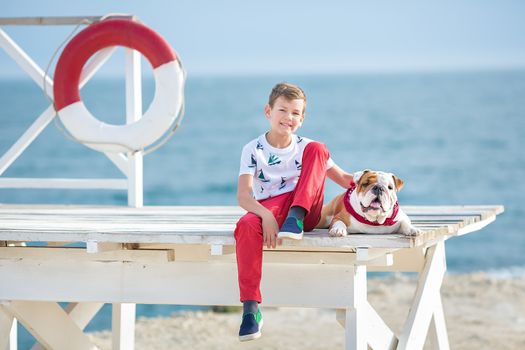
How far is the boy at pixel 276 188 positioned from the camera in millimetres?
3334

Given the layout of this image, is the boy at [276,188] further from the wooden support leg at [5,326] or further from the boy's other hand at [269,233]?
the wooden support leg at [5,326]

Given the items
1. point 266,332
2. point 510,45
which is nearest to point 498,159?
point 510,45

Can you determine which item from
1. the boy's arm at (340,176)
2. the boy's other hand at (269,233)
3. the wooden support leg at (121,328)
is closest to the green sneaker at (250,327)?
the boy's other hand at (269,233)

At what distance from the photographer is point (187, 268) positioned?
3.65 m

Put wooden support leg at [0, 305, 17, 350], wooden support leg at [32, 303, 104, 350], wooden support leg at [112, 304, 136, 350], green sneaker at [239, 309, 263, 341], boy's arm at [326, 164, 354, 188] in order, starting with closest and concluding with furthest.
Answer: green sneaker at [239, 309, 263, 341] → boy's arm at [326, 164, 354, 188] → wooden support leg at [0, 305, 17, 350] → wooden support leg at [112, 304, 136, 350] → wooden support leg at [32, 303, 104, 350]

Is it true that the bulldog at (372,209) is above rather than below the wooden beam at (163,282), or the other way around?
above

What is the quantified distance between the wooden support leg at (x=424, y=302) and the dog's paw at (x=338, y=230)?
0.71 metres

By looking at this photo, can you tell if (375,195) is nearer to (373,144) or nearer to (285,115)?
(285,115)

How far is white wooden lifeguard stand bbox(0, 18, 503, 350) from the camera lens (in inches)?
137

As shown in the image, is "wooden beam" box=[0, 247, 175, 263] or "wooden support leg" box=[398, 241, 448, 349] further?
"wooden support leg" box=[398, 241, 448, 349]

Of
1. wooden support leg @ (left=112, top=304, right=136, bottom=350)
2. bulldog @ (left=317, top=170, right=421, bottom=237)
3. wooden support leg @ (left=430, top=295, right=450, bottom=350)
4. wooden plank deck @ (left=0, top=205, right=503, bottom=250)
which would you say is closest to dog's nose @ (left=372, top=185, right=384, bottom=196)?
bulldog @ (left=317, top=170, right=421, bottom=237)

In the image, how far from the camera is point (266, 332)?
7492mm

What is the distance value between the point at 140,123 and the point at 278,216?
177 cm

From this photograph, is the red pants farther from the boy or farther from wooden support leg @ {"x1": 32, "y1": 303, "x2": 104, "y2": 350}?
wooden support leg @ {"x1": 32, "y1": 303, "x2": 104, "y2": 350}
